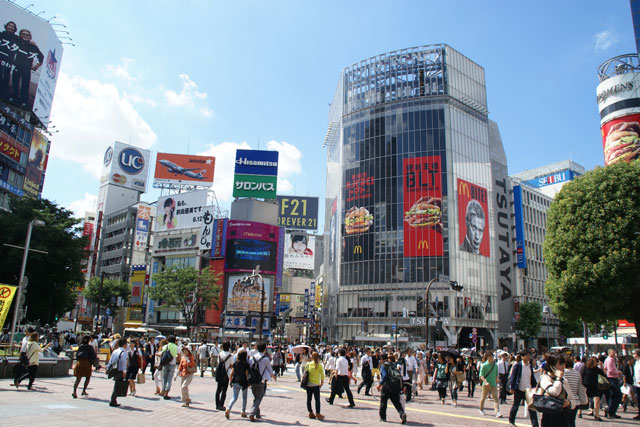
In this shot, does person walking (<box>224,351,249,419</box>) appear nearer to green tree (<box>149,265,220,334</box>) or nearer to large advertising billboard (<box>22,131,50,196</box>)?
green tree (<box>149,265,220,334</box>)

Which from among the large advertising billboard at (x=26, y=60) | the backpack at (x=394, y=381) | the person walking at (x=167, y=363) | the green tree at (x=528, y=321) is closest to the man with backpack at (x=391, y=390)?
the backpack at (x=394, y=381)

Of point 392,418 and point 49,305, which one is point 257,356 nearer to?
point 392,418

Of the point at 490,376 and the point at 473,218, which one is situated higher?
the point at 473,218

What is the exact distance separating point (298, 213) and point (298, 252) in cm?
770

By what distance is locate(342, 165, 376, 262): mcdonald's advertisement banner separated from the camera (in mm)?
64875

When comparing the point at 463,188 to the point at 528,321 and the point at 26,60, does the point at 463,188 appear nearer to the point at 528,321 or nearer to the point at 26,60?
the point at 528,321

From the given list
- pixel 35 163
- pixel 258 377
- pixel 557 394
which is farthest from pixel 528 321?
pixel 35 163

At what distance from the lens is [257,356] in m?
11.1

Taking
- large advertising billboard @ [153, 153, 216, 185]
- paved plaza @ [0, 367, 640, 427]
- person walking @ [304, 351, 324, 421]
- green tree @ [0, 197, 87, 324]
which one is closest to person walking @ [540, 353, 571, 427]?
paved plaza @ [0, 367, 640, 427]

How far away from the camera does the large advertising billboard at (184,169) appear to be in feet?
261

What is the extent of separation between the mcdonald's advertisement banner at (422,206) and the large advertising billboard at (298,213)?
106 feet

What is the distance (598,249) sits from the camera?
22.4 meters

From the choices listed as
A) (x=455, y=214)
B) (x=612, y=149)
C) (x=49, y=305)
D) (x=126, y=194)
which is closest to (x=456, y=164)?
(x=455, y=214)

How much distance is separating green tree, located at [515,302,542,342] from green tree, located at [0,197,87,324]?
56744 mm
